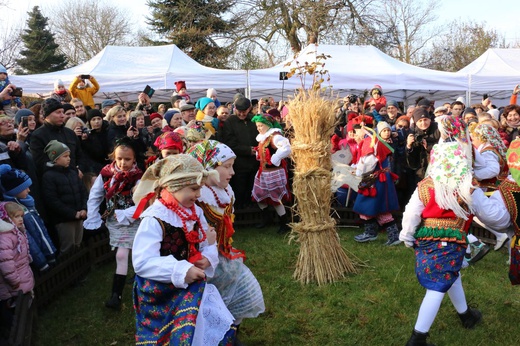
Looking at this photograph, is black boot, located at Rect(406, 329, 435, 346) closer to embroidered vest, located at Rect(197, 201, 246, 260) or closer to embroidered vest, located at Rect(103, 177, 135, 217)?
embroidered vest, located at Rect(197, 201, 246, 260)

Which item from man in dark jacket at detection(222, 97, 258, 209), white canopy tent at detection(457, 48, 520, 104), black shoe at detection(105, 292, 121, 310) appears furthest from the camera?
white canopy tent at detection(457, 48, 520, 104)

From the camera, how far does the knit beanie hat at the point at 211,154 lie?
3322mm

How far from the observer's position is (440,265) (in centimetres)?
342

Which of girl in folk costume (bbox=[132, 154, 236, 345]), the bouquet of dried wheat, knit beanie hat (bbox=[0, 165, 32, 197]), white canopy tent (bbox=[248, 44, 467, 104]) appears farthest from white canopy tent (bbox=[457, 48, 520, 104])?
girl in folk costume (bbox=[132, 154, 236, 345])

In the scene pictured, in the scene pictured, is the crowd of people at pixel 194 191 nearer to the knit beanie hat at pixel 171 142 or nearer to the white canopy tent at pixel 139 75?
the knit beanie hat at pixel 171 142

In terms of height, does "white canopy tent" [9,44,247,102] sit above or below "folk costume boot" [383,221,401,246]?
above

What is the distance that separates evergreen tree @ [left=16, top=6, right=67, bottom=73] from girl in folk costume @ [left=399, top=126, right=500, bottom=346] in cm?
3221

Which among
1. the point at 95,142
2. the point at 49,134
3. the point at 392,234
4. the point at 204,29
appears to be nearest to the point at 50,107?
the point at 49,134

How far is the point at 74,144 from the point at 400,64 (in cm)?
1012

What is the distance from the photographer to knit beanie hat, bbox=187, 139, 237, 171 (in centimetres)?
332

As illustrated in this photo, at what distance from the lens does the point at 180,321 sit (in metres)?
2.42

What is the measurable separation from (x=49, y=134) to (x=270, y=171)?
3049 millimetres

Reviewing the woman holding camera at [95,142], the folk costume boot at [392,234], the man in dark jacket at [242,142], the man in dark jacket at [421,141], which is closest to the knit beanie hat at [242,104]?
the man in dark jacket at [242,142]

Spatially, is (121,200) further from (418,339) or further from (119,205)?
(418,339)
